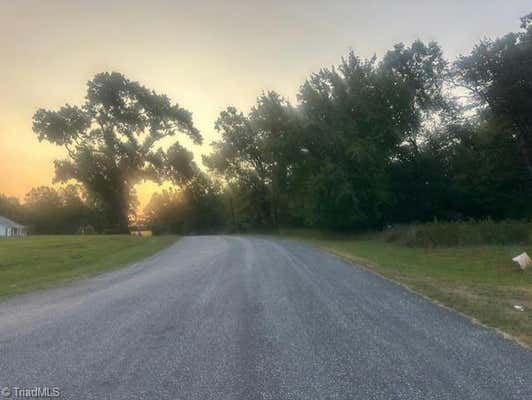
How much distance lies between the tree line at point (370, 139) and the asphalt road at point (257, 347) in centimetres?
2287

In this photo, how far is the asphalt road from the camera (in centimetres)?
433

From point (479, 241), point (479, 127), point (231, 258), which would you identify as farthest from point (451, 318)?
point (479, 127)

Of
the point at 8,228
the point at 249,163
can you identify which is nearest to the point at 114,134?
the point at 249,163

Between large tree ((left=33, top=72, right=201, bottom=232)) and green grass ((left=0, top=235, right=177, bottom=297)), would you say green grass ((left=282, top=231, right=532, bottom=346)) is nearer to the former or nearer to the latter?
green grass ((left=0, top=235, right=177, bottom=297))

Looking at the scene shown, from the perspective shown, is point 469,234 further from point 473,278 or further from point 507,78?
point 507,78

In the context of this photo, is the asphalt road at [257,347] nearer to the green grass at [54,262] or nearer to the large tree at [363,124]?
the green grass at [54,262]

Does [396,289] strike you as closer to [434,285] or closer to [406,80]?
[434,285]

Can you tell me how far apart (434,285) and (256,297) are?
5203 millimetres

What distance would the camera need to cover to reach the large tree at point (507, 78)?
2412cm

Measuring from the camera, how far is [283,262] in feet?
49.2

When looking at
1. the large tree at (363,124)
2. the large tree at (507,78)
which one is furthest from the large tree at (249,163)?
the large tree at (507,78)

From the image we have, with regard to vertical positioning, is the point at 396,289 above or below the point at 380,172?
below

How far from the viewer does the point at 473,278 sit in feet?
38.1

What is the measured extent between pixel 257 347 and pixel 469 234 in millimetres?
19194
